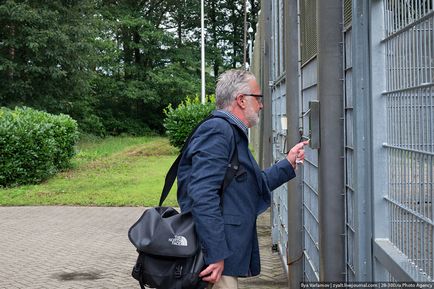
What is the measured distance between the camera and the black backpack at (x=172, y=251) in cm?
308

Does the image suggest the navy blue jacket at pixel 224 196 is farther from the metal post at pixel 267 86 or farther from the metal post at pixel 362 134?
the metal post at pixel 267 86

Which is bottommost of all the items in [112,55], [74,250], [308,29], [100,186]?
[74,250]

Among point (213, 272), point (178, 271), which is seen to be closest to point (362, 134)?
point (213, 272)

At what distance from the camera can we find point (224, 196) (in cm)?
314

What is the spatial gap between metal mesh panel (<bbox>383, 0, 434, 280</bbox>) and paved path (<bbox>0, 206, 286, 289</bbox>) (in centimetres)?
383

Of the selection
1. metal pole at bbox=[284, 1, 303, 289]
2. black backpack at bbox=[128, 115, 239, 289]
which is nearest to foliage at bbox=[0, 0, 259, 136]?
metal pole at bbox=[284, 1, 303, 289]

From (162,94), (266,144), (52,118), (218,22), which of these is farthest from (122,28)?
(266,144)

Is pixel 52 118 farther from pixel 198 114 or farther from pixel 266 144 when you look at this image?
pixel 266 144

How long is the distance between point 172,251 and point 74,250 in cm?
555

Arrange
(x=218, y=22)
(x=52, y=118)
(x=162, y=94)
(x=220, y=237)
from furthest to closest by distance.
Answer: (x=218, y=22)
(x=162, y=94)
(x=52, y=118)
(x=220, y=237)

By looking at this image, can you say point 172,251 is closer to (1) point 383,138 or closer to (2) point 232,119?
(2) point 232,119

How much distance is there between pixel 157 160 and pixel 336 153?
66.9ft

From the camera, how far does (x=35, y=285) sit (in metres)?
6.54

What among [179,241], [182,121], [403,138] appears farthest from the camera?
[182,121]
